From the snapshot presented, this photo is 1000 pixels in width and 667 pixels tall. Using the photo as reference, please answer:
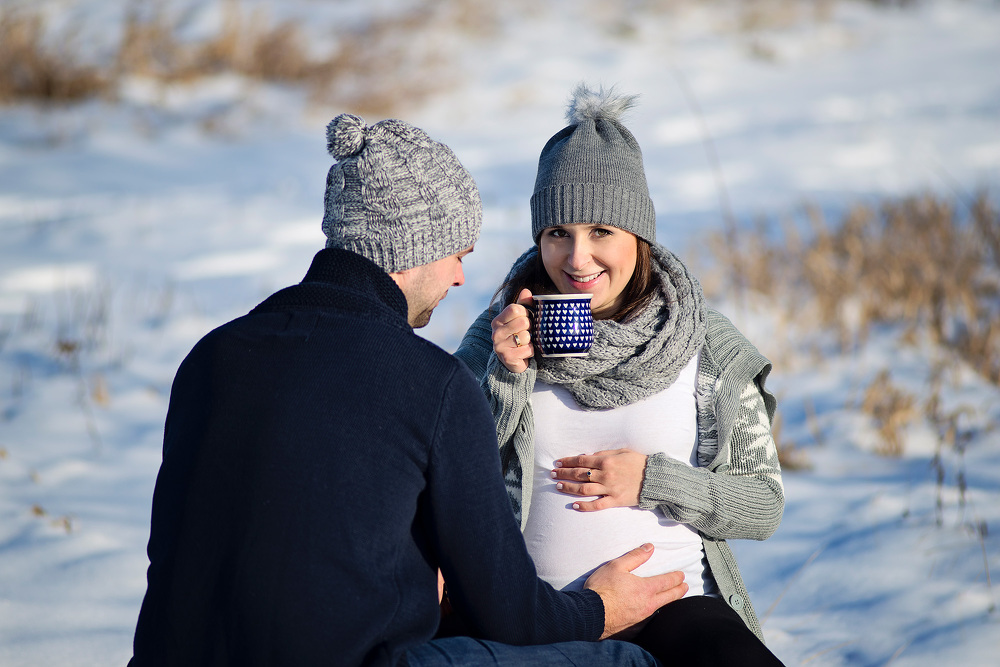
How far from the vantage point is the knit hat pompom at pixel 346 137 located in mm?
1866

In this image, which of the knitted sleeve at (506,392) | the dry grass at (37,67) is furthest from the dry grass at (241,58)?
the knitted sleeve at (506,392)

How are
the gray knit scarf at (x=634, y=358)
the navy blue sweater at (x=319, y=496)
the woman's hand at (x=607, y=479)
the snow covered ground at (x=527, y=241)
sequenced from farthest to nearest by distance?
the snow covered ground at (x=527, y=241) < the gray knit scarf at (x=634, y=358) < the woman's hand at (x=607, y=479) < the navy blue sweater at (x=319, y=496)

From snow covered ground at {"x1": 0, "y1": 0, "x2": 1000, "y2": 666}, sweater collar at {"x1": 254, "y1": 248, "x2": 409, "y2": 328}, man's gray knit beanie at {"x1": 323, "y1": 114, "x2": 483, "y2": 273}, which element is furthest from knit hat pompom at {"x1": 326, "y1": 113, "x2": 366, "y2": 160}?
snow covered ground at {"x1": 0, "y1": 0, "x2": 1000, "y2": 666}

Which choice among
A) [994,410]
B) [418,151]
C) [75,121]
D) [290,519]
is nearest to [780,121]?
[994,410]

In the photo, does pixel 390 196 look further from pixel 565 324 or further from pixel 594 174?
pixel 594 174

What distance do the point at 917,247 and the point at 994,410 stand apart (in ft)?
6.19

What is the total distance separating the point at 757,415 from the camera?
2.42 m

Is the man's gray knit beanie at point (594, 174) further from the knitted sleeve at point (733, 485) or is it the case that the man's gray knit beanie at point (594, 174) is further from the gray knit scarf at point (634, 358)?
the knitted sleeve at point (733, 485)

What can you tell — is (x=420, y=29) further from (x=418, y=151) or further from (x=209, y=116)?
(x=418, y=151)

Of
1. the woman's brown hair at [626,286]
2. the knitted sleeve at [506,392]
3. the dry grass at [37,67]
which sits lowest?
the knitted sleeve at [506,392]

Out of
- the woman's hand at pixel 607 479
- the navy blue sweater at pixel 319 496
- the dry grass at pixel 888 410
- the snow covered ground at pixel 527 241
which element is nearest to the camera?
the navy blue sweater at pixel 319 496

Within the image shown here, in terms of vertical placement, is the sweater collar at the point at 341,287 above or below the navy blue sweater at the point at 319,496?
above

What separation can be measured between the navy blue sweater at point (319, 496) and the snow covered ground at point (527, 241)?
4.89 feet

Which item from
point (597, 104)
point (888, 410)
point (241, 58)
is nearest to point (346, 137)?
point (597, 104)
